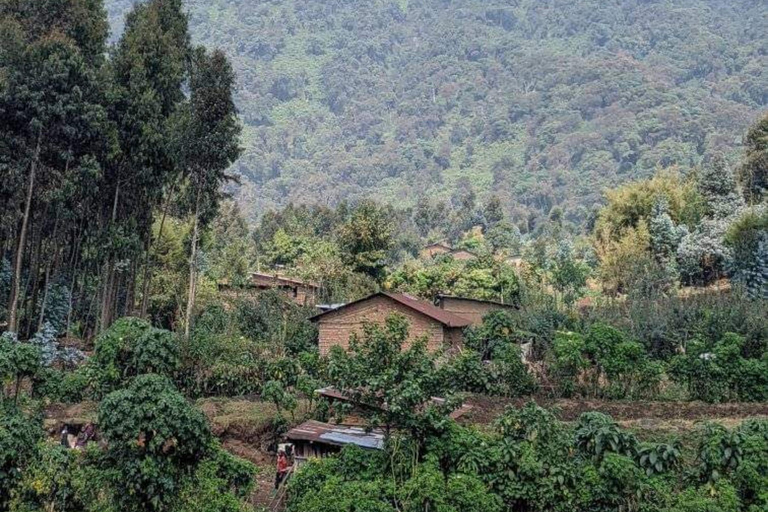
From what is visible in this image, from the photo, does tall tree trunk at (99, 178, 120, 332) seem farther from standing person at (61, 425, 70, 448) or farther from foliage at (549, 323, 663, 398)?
foliage at (549, 323, 663, 398)

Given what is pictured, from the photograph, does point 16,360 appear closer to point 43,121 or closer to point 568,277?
point 43,121

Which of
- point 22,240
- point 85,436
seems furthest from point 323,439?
point 22,240

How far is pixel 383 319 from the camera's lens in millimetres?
27250

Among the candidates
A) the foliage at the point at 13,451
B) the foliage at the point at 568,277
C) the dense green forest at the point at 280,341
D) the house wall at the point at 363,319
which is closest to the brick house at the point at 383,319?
the house wall at the point at 363,319

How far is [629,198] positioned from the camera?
158ft

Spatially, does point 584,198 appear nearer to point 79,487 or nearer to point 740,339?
point 740,339

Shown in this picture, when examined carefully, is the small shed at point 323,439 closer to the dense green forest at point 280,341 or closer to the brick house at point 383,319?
the dense green forest at point 280,341

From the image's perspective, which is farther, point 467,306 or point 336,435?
point 467,306

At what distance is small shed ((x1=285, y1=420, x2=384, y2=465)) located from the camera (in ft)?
51.4

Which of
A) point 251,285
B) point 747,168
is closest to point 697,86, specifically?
point 747,168

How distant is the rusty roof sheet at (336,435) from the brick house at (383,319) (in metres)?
9.52

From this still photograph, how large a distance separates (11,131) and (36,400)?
26.2 feet

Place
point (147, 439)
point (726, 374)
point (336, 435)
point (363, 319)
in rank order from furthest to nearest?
1. point (363, 319)
2. point (726, 374)
3. point (336, 435)
4. point (147, 439)

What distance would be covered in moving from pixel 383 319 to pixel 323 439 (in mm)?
11505
